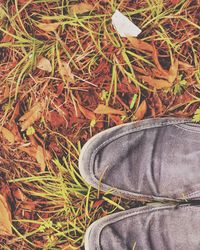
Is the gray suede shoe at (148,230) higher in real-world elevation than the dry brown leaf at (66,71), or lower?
lower

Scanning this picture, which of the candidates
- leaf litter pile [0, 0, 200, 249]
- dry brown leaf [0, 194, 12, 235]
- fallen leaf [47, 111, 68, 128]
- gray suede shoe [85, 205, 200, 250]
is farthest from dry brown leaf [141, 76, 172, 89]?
dry brown leaf [0, 194, 12, 235]

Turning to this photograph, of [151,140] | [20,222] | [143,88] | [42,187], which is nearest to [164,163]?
[151,140]

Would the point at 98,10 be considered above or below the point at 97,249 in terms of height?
above

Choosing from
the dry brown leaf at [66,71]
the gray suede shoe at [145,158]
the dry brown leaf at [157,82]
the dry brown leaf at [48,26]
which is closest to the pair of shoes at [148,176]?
the gray suede shoe at [145,158]

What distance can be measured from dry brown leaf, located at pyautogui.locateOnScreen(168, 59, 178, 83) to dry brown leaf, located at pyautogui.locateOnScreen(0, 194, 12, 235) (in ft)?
2.60

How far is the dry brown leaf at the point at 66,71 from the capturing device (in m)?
2.02

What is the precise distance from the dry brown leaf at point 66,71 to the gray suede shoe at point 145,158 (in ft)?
0.81

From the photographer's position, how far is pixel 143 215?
6.65 ft

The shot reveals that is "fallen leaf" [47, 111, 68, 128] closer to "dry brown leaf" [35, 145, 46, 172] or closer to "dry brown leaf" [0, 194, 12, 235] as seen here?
"dry brown leaf" [35, 145, 46, 172]

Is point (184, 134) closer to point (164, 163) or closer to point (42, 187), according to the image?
point (164, 163)

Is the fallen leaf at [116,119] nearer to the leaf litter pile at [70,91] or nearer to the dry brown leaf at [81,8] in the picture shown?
the leaf litter pile at [70,91]

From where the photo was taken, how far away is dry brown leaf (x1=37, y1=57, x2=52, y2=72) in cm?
201

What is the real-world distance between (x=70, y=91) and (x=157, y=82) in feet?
1.10

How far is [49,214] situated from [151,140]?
490 mm
